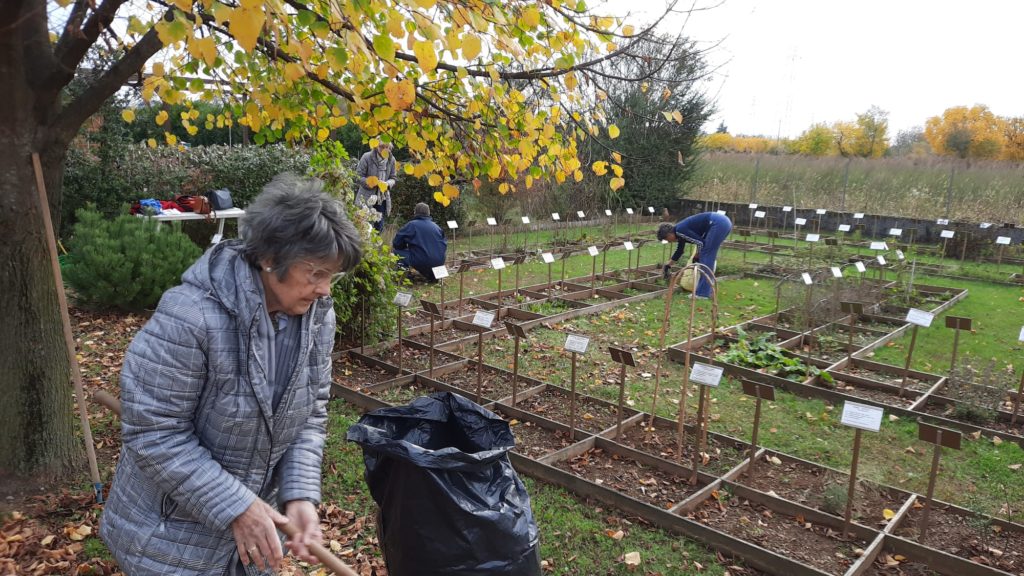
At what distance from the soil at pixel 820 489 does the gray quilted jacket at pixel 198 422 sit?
9.85 ft

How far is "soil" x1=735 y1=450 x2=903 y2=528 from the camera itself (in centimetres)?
360

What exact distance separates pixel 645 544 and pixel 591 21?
9.27 feet

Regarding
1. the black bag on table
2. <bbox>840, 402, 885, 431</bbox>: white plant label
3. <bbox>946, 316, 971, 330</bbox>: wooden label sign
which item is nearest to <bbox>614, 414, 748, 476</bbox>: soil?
<bbox>840, 402, 885, 431</bbox>: white plant label

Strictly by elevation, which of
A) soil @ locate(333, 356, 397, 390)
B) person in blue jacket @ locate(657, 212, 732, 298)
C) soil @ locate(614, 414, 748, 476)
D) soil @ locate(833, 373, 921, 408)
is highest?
person in blue jacket @ locate(657, 212, 732, 298)

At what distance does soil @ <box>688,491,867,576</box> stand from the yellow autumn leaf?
8.89ft

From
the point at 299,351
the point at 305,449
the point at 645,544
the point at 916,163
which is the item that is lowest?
the point at 645,544

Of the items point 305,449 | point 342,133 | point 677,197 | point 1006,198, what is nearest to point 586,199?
point 677,197

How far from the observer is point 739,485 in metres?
3.74

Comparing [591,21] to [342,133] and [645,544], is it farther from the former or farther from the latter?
[342,133]

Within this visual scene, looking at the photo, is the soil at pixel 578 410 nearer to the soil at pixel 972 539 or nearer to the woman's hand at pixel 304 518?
the soil at pixel 972 539

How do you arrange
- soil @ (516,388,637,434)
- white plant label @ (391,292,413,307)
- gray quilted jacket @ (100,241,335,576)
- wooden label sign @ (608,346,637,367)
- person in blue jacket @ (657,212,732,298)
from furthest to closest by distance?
1. person in blue jacket @ (657,212,732,298)
2. white plant label @ (391,292,413,307)
3. soil @ (516,388,637,434)
4. wooden label sign @ (608,346,637,367)
5. gray quilted jacket @ (100,241,335,576)

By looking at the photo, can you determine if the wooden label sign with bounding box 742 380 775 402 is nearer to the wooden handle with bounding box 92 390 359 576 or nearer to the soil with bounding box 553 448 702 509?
the soil with bounding box 553 448 702 509

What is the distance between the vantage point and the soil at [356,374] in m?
5.27

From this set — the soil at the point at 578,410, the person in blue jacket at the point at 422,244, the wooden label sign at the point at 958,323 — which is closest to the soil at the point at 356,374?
the soil at the point at 578,410
